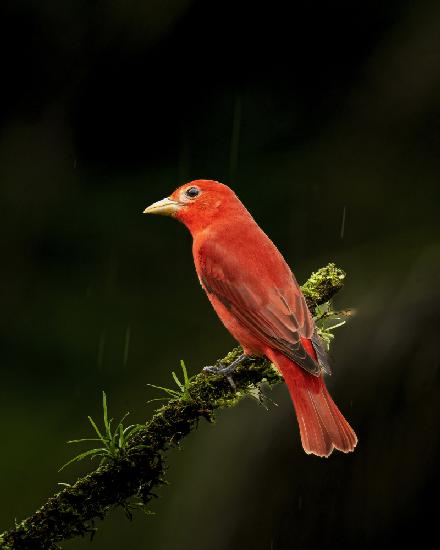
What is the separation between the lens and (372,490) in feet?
12.0

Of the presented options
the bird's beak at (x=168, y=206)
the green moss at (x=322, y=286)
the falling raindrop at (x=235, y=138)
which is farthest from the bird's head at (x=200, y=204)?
the falling raindrop at (x=235, y=138)

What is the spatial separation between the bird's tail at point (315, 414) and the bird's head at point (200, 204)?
18.7 inches

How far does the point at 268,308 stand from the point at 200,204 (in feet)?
1.45

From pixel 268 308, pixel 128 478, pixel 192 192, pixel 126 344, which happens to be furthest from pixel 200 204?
pixel 126 344

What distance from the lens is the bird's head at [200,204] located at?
2.59 meters

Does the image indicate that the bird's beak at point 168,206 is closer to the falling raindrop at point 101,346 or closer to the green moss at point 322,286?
the green moss at point 322,286

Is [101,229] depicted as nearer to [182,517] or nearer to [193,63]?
[193,63]

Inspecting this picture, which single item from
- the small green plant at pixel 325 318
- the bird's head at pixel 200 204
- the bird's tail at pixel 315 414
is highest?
the bird's head at pixel 200 204

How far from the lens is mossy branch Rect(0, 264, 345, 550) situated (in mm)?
1873

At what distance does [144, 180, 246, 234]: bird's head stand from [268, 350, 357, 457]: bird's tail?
48 centimetres

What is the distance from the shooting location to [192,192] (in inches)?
104

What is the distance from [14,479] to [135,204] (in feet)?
6.09

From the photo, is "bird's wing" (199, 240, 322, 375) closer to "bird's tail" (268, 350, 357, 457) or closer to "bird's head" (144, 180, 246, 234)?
"bird's tail" (268, 350, 357, 457)

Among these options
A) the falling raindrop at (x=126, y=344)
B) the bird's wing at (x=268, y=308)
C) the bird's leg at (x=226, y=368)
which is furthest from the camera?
the falling raindrop at (x=126, y=344)
